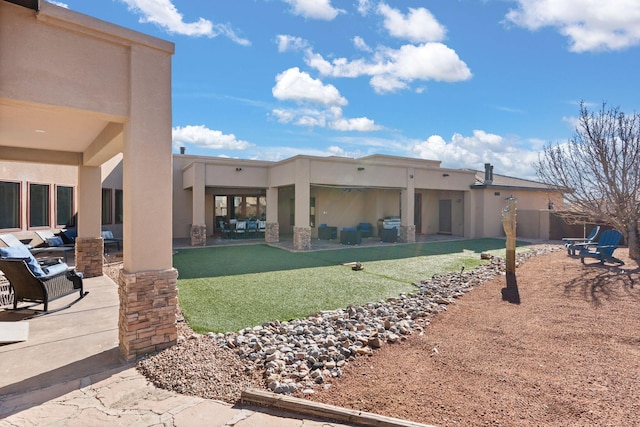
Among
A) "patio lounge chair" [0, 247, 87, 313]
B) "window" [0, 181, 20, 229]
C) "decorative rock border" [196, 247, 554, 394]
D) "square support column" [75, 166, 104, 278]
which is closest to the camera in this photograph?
"decorative rock border" [196, 247, 554, 394]

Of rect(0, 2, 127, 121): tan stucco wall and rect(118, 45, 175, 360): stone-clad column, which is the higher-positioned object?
rect(0, 2, 127, 121): tan stucco wall

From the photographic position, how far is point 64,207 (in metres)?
13.3

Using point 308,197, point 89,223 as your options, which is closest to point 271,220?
point 308,197

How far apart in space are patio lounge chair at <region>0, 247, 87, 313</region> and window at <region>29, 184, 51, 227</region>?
24.6 ft

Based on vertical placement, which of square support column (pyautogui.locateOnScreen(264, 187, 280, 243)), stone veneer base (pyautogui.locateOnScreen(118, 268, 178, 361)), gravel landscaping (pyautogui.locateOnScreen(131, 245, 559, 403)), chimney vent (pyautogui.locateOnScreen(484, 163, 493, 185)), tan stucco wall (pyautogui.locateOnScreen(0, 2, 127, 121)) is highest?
chimney vent (pyautogui.locateOnScreen(484, 163, 493, 185))

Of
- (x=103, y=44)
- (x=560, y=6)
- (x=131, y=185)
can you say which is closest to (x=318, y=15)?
(x=560, y=6)

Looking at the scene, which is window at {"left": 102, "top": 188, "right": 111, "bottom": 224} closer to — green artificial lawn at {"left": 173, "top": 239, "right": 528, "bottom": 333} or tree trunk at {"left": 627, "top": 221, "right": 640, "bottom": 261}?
green artificial lawn at {"left": 173, "top": 239, "right": 528, "bottom": 333}

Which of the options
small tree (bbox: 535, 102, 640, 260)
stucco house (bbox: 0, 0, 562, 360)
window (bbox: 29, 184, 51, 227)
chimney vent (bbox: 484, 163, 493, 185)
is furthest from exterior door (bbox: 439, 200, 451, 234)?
window (bbox: 29, 184, 51, 227)

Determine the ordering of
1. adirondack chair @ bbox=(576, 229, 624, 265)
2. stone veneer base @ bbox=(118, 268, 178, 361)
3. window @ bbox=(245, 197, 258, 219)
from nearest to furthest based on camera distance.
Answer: stone veneer base @ bbox=(118, 268, 178, 361) → adirondack chair @ bbox=(576, 229, 624, 265) → window @ bbox=(245, 197, 258, 219)

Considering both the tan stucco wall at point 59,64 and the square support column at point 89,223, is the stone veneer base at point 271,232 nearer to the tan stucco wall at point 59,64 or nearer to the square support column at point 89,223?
the square support column at point 89,223

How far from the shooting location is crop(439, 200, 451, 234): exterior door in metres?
20.2

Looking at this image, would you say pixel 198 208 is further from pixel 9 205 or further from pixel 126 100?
pixel 126 100

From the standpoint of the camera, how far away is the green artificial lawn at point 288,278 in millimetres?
5875

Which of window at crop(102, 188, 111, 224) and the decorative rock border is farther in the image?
window at crop(102, 188, 111, 224)
